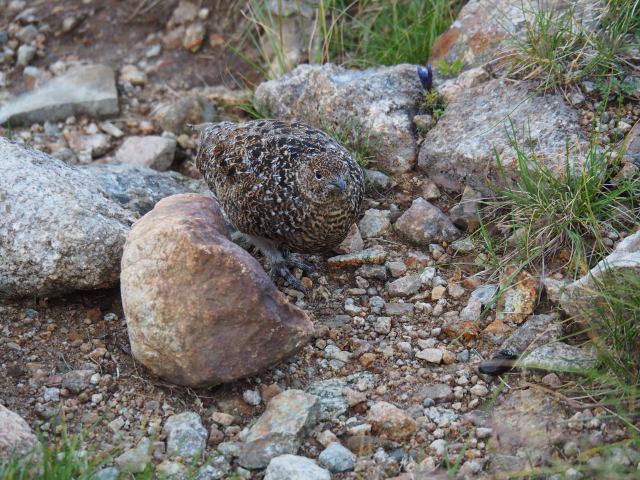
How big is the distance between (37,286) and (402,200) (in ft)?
8.46

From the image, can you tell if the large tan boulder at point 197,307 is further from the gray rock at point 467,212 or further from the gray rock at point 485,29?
the gray rock at point 485,29

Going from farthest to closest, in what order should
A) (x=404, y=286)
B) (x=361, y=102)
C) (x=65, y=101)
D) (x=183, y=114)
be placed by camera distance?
(x=65, y=101) → (x=183, y=114) → (x=361, y=102) → (x=404, y=286)

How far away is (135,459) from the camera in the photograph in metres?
3.40

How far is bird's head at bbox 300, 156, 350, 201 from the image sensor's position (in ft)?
14.6

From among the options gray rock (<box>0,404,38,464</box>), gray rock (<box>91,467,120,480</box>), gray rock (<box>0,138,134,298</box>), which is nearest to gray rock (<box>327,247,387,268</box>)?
gray rock (<box>0,138,134,298</box>)

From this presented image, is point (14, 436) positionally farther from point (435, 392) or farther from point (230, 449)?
point (435, 392)

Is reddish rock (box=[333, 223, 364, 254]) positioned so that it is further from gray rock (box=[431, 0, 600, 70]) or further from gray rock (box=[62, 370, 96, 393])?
gray rock (box=[62, 370, 96, 393])

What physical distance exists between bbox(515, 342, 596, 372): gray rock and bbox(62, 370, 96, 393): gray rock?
221cm

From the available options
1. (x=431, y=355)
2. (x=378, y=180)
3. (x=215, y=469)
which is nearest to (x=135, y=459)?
(x=215, y=469)

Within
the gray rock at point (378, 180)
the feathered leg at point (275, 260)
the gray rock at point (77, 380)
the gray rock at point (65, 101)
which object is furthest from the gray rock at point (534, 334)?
the gray rock at point (65, 101)

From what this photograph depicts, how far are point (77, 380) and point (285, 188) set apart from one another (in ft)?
5.37

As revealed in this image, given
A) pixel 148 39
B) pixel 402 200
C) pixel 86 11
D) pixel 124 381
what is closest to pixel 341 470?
pixel 124 381

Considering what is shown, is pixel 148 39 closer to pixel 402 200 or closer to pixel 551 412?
pixel 402 200

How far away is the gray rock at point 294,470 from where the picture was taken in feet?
10.7
